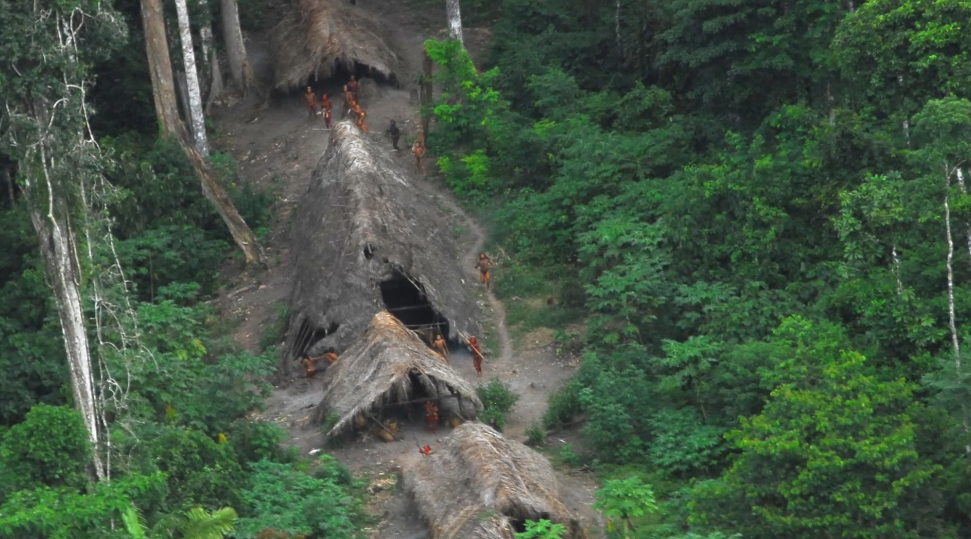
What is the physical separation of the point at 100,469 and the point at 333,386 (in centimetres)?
450

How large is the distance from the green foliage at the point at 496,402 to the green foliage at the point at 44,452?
6.16m

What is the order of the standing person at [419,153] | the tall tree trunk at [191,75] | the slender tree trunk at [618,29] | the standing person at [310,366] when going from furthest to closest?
the slender tree trunk at [618,29], the standing person at [419,153], the tall tree trunk at [191,75], the standing person at [310,366]

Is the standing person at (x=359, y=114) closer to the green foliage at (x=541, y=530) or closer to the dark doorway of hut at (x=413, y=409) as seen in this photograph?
the dark doorway of hut at (x=413, y=409)

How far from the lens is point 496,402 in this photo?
1959 cm

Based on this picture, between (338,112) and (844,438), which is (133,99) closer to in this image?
(338,112)

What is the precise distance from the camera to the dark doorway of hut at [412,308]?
70.3 ft

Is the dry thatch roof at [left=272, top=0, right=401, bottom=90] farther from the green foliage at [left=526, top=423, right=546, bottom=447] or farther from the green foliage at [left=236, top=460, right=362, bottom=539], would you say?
the green foliage at [left=236, top=460, right=362, bottom=539]

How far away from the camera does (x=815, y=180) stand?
2141cm

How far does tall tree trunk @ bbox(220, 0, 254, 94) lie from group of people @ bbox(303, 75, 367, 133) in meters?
2.01

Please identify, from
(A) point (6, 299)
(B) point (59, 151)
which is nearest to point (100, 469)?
(B) point (59, 151)

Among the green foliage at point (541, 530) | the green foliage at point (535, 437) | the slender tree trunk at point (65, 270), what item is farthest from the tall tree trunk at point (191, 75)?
the green foliage at point (541, 530)

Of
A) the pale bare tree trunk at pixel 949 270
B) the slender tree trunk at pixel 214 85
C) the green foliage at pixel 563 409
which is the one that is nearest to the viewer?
the pale bare tree trunk at pixel 949 270

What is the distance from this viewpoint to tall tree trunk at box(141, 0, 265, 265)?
84.4 feet

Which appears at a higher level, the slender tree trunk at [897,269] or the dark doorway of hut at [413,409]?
the slender tree trunk at [897,269]
